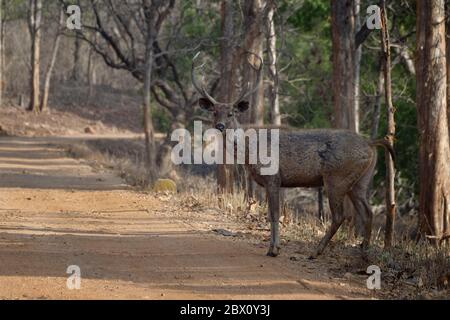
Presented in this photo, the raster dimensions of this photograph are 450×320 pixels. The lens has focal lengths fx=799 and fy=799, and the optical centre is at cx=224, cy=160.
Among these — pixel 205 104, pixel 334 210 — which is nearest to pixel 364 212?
pixel 334 210

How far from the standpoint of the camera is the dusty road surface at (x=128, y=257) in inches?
328

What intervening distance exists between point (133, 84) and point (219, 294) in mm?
55392

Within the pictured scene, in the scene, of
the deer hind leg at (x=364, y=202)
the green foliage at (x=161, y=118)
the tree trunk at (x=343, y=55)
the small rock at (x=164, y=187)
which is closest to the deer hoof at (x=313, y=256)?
the deer hind leg at (x=364, y=202)

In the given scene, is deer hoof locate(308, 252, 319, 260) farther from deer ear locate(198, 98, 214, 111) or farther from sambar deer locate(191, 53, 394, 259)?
deer ear locate(198, 98, 214, 111)

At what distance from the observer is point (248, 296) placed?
811 cm

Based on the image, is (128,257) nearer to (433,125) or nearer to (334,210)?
(334,210)

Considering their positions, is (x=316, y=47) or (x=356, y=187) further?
(x=316, y=47)

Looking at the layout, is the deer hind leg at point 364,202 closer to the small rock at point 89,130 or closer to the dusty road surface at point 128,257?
the dusty road surface at point 128,257

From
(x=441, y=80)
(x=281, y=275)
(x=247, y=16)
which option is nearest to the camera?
(x=281, y=275)

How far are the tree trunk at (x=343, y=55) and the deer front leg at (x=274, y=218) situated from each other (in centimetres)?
795

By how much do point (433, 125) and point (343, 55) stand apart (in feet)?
12.2

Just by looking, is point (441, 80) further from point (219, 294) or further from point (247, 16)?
point (219, 294)
